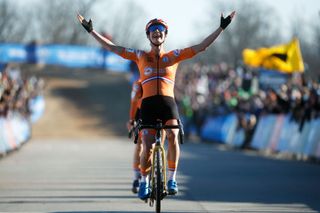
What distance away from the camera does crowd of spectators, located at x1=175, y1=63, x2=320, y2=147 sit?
25578 millimetres

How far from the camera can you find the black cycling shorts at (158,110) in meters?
11.5

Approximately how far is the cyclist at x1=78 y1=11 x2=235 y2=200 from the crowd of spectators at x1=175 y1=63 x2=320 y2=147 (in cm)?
1219

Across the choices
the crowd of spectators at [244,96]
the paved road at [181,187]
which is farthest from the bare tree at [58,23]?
the paved road at [181,187]

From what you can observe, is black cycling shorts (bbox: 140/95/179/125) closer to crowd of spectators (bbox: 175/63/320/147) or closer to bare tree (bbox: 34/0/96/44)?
crowd of spectators (bbox: 175/63/320/147)

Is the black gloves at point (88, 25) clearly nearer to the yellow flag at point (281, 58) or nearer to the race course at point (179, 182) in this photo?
the race course at point (179, 182)

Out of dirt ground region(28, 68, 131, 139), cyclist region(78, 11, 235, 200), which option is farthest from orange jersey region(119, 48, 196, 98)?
dirt ground region(28, 68, 131, 139)

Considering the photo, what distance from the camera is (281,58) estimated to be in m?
31.7

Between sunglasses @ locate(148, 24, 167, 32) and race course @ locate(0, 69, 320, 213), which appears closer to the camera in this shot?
sunglasses @ locate(148, 24, 167, 32)

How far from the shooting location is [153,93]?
1159cm

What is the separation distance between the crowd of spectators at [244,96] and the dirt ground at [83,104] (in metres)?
6.61

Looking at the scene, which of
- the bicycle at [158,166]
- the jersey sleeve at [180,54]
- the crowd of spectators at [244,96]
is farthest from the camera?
the crowd of spectators at [244,96]

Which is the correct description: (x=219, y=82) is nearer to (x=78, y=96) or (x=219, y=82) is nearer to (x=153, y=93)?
(x=78, y=96)

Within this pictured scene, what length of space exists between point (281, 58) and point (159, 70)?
Answer: 20.4 meters

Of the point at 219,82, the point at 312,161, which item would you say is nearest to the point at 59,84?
the point at 219,82
